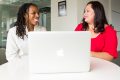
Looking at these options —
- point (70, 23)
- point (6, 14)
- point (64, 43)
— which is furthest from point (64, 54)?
point (6, 14)

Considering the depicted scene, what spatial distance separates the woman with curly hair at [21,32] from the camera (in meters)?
2.50

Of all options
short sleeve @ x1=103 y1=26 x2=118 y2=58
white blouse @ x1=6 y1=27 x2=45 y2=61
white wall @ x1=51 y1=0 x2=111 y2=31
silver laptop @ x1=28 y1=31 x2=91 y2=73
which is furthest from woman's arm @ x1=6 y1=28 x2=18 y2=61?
white wall @ x1=51 y1=0 x2=111 y2=31

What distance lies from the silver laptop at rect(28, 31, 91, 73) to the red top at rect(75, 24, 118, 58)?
0.96 metres

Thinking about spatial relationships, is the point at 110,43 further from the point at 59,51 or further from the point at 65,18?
the point at 65,18

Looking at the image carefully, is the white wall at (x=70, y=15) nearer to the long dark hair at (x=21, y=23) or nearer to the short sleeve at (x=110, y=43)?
the long dark hair at (x=21, y=23)

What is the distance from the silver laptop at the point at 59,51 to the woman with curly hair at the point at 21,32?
1.17 m

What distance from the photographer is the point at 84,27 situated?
102 inches

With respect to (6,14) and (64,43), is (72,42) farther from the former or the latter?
(6,14)

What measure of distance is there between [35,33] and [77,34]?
232 mm

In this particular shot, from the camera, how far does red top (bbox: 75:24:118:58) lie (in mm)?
2254

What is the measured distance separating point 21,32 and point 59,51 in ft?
4.33

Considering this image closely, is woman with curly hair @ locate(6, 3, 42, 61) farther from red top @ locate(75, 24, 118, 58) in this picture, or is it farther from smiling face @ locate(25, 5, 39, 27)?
red top @ locate(75, 24, 118, 58)

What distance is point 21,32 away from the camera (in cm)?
255

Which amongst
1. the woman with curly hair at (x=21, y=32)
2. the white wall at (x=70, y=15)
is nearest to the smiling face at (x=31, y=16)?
the woman with curly hair at (x=21, y=32)
